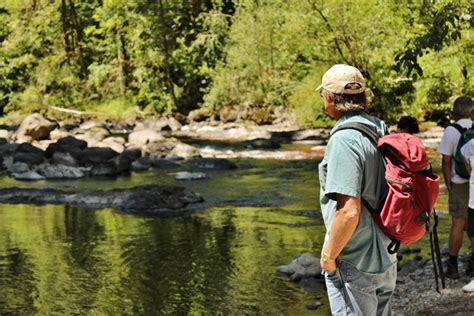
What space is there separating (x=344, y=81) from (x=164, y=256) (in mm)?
7522

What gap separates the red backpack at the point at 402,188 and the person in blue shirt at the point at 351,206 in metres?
0.04

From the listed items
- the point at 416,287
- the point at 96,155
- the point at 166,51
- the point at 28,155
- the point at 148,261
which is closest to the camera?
the point at 416,287

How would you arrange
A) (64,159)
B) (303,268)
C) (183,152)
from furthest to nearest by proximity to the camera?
1. (183,152)
2. (64,159)
3. (303,268)

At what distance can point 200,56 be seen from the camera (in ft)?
152

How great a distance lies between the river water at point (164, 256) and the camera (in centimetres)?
820

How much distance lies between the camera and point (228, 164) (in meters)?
21.7

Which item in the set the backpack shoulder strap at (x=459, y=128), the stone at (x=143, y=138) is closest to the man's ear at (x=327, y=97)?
the backpack shoulder strap at (x=459, y=128)

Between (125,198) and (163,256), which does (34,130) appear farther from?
(163,256)

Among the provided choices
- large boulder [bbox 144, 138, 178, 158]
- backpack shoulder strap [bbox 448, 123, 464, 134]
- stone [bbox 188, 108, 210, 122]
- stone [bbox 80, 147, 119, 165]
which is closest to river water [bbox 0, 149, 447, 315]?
backpack shoulder strap [bbox 448, 123, 464, 134]

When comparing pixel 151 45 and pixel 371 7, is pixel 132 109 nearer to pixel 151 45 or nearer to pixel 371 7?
pixel 151 45

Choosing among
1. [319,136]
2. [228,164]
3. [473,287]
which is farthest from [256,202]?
[319,136]

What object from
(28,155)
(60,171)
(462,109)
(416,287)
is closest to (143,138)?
(28,155)

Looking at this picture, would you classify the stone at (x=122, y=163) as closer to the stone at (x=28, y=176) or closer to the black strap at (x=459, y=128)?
→ the stone at (x=28, y=176)

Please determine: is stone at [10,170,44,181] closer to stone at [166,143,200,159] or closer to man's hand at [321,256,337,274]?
stone at [166,143,200,159]
